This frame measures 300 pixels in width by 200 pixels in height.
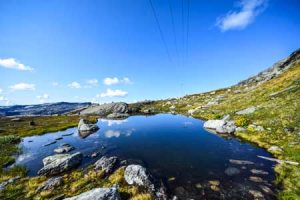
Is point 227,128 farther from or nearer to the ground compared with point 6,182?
farther from the ground

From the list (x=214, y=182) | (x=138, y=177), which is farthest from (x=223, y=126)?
(x=138, y=177)

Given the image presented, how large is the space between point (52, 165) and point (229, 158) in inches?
968

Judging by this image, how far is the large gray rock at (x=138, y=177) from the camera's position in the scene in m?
16.4

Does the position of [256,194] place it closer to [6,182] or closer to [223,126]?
[223,126]

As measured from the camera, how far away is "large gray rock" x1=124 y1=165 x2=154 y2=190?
646 inches

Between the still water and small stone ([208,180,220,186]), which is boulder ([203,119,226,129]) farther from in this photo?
small stone ([208,180,220,186])

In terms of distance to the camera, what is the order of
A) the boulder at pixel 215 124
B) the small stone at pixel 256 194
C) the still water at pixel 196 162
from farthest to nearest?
the boulder at pixel 215 124 < the still water at pixel 196 162 < the small stone at pixel 256 194

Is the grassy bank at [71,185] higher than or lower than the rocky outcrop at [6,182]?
higher

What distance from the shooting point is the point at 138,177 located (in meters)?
17.2

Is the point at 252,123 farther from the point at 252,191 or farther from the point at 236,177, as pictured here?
the point at 252,191

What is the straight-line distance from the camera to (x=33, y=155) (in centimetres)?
2989

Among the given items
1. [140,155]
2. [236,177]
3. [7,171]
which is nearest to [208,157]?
[236,177]

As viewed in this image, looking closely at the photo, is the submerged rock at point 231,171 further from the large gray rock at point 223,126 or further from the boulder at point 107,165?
the large gray rock at point 223,126

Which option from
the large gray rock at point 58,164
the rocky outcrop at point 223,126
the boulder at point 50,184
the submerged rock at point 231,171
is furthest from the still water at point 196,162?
the boulder at point 50,184
